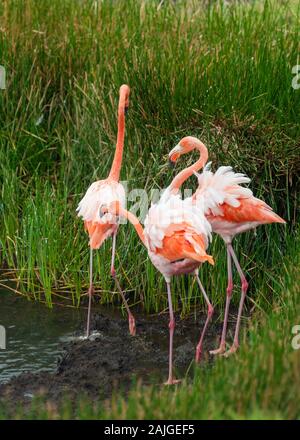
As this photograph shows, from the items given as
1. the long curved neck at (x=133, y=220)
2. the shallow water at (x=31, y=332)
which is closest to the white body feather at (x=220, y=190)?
the long curved neck at (x=133, y=220)

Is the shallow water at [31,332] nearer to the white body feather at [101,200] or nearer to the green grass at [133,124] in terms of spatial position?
the green grass at [133,124]

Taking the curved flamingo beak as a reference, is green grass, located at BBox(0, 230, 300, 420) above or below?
below

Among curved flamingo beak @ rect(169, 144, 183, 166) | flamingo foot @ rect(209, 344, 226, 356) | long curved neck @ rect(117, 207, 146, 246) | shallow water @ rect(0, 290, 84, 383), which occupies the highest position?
curved flamingo beak @ rect(169, 144, 183, 166)

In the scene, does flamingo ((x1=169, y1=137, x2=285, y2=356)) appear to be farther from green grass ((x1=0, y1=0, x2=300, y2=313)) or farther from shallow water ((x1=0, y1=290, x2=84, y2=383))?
shallow water ((x1=0, y1=290, x2=84, y2=383))

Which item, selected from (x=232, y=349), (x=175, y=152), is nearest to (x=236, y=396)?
(x=232, y=349)

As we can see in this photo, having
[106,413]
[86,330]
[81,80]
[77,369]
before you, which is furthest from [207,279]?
[106,413]

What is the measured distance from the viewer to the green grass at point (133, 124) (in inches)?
260

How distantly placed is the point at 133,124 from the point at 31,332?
157 cm

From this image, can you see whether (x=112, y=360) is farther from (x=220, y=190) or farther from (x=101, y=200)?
(x=220, y=190)

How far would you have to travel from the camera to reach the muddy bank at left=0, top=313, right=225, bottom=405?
5.25m

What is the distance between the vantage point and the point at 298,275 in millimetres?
5535

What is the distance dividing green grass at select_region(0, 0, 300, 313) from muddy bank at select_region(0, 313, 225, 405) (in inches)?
12.1

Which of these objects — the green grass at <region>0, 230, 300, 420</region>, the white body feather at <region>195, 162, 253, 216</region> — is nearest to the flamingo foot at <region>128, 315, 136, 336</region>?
the white body feather at <region>195, 162, 253, 216</region>

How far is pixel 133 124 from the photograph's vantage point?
7000 millimetres
